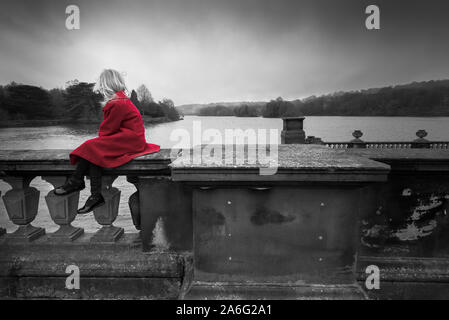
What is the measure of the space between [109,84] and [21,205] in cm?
132

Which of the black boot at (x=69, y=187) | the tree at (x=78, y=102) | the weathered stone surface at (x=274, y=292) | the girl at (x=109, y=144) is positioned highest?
the tree at (x=78, y=102)

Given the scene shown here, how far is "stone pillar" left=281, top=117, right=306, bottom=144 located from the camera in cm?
1755

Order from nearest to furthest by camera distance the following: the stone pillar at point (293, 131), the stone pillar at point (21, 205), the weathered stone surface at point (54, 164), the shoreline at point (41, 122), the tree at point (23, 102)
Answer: the weathered stone surface at point (54, 164), the stone pillar at point (21, 205), the stone pillar at point (293, 131), the shoreline at point (41, 122), the tree at point (23, 102)

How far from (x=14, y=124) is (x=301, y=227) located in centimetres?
5349

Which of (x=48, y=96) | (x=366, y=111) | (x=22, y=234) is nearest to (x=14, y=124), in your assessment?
(x=48, y=96)

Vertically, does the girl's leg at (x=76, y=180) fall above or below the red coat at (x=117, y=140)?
below

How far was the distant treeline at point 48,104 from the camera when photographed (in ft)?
134

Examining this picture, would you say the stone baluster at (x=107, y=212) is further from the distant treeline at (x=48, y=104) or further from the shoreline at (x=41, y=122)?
the shoreline at (x=41, y=122)

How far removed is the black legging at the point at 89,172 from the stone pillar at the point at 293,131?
52.4 feet

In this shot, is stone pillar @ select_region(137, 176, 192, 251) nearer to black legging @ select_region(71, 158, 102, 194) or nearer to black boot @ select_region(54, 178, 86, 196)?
black legging @ select_region(71, 158, 102, 194)

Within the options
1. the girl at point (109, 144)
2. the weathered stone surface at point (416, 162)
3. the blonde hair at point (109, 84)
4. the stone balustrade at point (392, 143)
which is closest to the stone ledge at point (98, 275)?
the girl at point (109, 144)

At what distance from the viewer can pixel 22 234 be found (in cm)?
247
